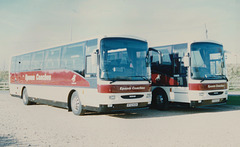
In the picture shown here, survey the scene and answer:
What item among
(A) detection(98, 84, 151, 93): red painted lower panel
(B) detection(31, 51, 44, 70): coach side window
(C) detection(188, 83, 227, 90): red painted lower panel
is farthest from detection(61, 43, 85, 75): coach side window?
(C) detection(188, 83, 227, 90): red painted lower panel

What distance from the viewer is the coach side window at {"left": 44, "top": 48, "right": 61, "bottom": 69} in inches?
509

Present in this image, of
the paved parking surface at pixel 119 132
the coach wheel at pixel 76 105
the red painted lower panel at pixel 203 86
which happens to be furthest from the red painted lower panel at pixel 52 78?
the red painted lower panel at pixel 203 86

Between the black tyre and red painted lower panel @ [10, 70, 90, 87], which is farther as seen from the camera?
the black tyre

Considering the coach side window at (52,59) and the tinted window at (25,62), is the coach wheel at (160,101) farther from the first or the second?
the tinted window at (25,62)

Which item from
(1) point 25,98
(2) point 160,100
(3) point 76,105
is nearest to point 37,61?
(1) point 25,98

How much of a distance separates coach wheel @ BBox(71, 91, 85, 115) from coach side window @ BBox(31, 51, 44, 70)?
3.95m

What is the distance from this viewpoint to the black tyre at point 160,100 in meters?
12.6

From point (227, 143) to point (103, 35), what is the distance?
19.0ft

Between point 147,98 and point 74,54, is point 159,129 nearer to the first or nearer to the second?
point 147,98

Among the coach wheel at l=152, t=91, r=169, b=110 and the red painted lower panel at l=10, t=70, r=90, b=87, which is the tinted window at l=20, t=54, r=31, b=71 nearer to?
the red painted lower panel at l=10, t=70, r=90, b=87

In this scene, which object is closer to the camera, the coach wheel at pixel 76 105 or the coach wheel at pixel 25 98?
the coach wheel at pixel 76 105

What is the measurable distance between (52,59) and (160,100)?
578 cm

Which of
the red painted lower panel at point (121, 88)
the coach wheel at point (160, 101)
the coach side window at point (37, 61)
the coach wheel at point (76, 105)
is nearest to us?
the red painted lower panel at point (121, 88)

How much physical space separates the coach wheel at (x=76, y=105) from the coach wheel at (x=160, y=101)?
395cm
